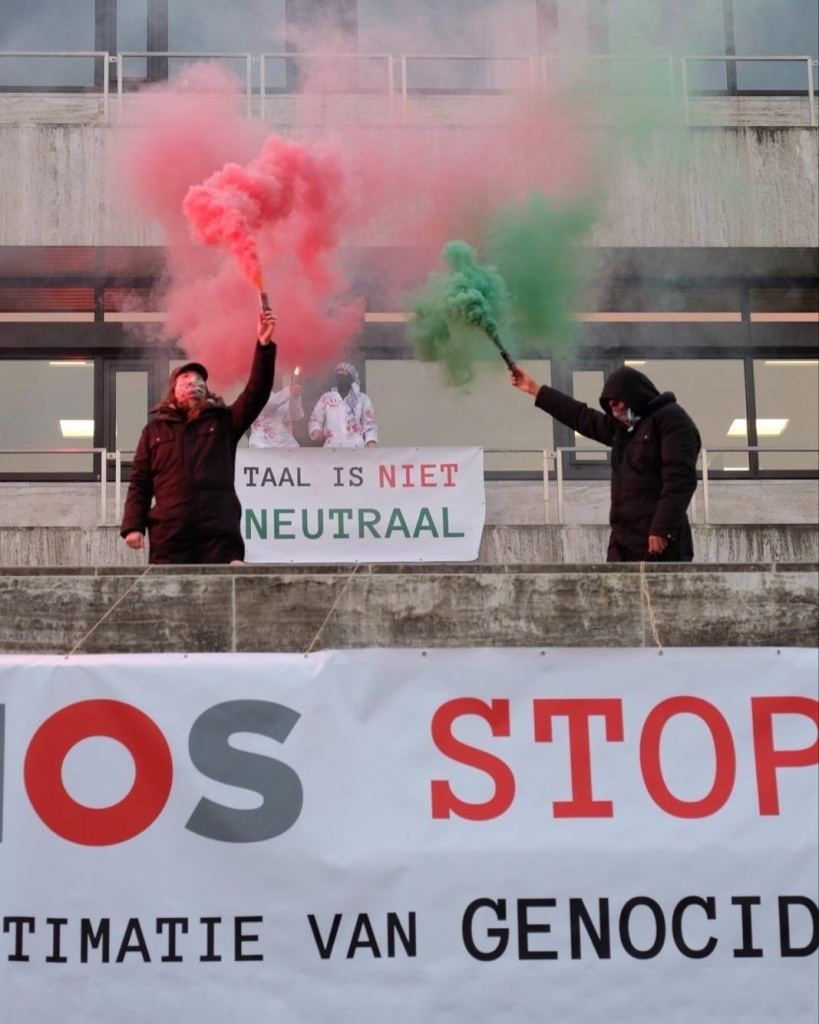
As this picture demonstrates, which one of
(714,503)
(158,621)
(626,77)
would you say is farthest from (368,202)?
(158,621)

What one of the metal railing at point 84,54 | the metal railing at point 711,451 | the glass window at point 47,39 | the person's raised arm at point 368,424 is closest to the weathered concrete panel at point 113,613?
the person's raised arm at point 368,424

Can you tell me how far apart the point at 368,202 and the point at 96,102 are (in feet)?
9.79

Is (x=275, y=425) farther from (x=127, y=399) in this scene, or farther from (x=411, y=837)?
(x=411, y=837)

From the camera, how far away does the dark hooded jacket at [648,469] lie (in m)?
6.66

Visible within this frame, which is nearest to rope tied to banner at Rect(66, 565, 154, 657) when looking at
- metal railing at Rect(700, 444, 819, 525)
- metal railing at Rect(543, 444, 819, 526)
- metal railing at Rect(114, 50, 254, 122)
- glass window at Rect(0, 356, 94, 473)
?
metal railing at Rect(543, 444, 819, 526)

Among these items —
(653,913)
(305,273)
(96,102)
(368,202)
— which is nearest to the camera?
(653,913)

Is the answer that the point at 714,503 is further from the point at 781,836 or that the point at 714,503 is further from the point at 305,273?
the point at 781,836

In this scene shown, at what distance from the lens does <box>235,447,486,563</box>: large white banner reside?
10.9 metres

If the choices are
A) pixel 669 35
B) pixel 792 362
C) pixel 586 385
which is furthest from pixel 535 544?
pixel 669 35

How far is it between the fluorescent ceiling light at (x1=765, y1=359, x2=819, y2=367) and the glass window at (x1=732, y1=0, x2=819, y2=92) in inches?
104

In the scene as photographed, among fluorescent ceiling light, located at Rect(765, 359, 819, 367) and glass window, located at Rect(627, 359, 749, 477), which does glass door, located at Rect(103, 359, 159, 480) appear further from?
fluorescent ceiling light, located at Rect(765, 359, 819, 367)

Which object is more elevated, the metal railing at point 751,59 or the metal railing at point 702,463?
the metal railing at point 751,59

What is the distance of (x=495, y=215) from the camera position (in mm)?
12898

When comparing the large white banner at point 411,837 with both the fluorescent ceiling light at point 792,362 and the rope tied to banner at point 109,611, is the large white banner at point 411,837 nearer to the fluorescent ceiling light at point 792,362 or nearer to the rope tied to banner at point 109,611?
the rope tied to banner at point 109,611
